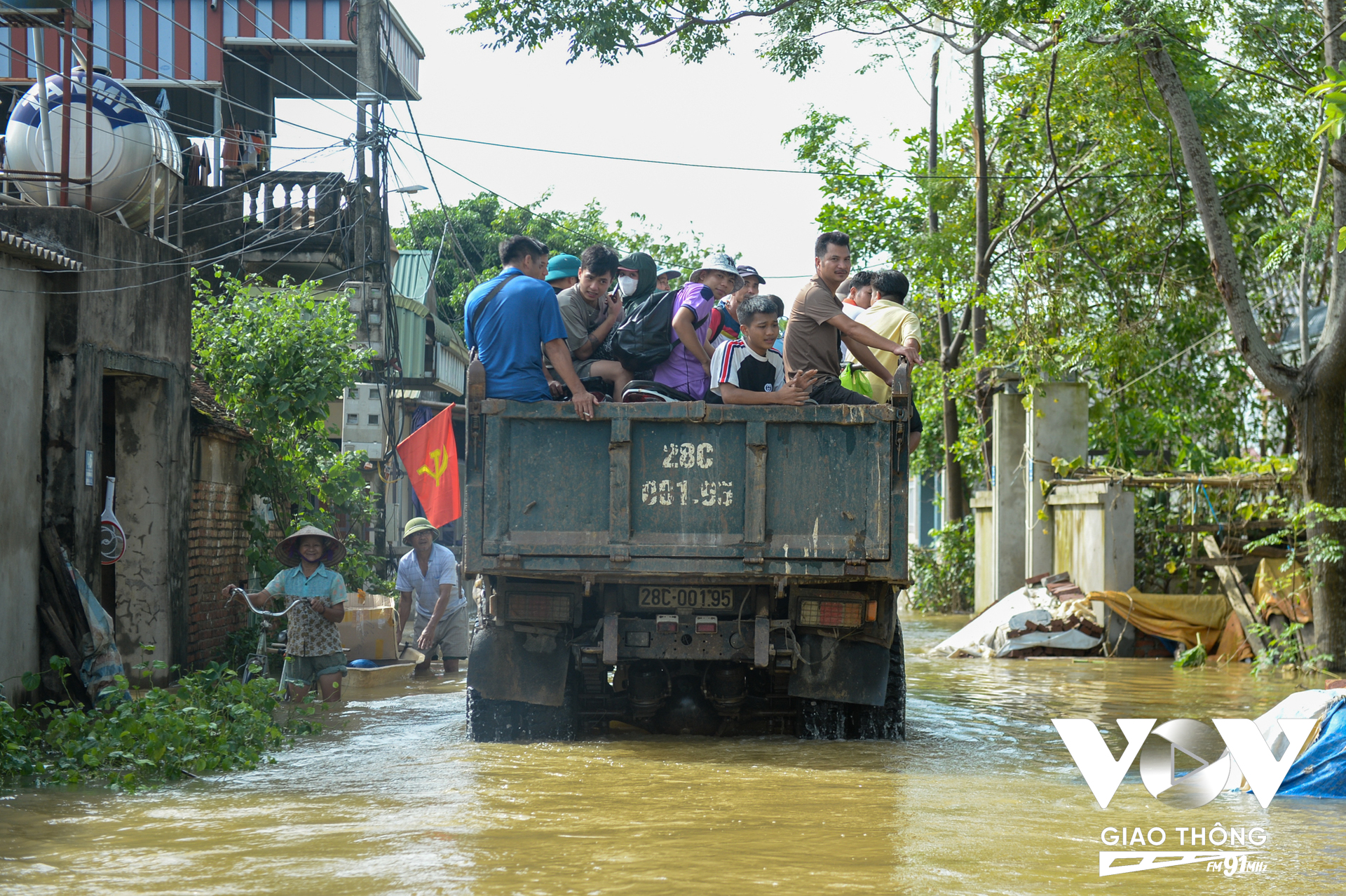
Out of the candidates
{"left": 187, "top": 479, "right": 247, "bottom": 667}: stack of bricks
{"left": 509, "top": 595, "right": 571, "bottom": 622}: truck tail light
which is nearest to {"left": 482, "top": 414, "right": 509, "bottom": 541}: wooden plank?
{"left": 509, "top": 595, "right": 571, "bottom": 622}: truck tail light

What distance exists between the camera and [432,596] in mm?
11773

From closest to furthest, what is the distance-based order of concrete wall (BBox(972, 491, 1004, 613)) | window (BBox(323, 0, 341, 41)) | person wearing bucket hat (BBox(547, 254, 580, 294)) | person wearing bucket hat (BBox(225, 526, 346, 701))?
person wearing bucket hat (BBox(547, 254, 580, 294))
person wearing bucket hat (BBox(225, 526, 346, 701))
concrete wall (BBox(972, 491, 1004, 613))
window (BBox(323, 0, 341, 41))

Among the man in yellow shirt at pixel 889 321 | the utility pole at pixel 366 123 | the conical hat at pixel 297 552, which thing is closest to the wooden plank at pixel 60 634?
the conical hat at pixel 297 552

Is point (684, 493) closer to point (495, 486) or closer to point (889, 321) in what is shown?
point (495, 486)

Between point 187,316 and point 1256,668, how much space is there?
1026 cm

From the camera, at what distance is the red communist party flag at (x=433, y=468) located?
43.5ft

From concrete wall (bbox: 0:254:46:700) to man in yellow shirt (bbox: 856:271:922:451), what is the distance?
534 centimetres

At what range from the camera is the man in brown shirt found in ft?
24.3

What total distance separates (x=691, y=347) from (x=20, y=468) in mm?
4387

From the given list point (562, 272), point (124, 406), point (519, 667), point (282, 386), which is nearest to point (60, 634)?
point (124, 406)

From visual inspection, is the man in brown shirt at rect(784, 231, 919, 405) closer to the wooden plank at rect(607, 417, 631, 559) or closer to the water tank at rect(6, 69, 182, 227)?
the wooden plank at rect(607, 417, 631, 559)

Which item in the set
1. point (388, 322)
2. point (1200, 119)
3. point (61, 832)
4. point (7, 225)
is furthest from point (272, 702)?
point (1200, 119)

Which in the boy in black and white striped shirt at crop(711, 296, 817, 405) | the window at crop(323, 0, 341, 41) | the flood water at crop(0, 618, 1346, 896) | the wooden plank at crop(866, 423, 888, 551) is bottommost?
the flood water at crop(0, 618, 1346, 896)

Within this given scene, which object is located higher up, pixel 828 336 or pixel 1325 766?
pixel 828 336
